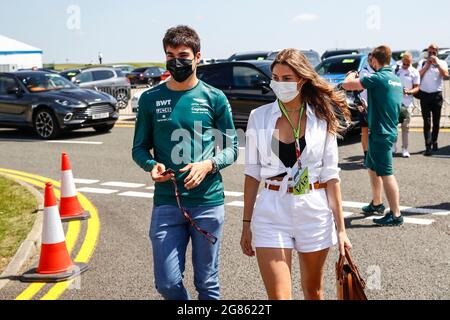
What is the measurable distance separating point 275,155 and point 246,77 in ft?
37.1

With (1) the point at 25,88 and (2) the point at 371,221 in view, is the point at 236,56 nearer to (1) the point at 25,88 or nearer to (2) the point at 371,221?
(1) the point at 25,88

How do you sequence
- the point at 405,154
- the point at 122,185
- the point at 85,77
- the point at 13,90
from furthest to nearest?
the point at 85,77, the point at 13,90, the point at 405,154, the point at 122,185

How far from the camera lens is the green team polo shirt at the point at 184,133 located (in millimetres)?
3633

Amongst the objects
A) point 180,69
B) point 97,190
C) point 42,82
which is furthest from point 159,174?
point 42,82

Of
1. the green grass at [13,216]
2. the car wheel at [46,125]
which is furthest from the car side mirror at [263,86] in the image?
the green grass at [13,216]

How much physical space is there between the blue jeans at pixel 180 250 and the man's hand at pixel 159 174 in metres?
0.22

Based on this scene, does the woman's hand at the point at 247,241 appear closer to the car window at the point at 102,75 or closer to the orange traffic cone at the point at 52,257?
the orange traffic cone at the point at 52,257

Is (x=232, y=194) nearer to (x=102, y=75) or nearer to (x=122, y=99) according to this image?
(x=122, y=99)

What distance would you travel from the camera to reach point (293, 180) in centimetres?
336

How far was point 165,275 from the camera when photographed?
3504 mm

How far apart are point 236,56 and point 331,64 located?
35.6 ft

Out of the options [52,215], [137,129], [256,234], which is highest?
[137,129]
